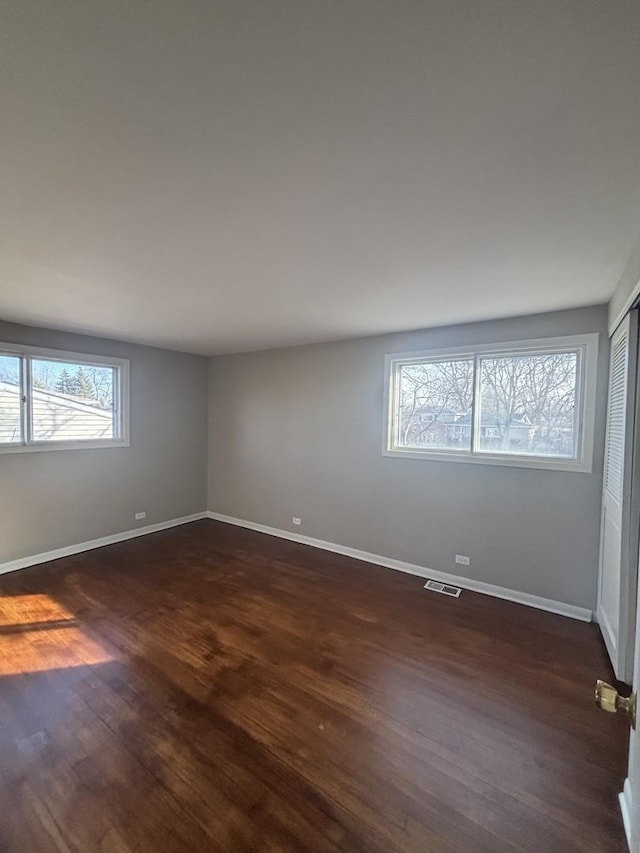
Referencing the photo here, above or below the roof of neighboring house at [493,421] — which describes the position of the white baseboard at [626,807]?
below

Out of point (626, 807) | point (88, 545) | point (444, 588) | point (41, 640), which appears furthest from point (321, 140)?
point (88, 545)

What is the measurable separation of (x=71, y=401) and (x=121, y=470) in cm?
99

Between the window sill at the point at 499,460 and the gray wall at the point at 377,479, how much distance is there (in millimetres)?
51

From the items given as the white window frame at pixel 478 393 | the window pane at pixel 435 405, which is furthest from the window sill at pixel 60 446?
the window pane at pixel 435 405

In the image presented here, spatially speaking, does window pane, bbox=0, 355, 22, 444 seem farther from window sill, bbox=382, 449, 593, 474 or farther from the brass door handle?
the brass door handle

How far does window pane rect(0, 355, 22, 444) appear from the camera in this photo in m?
3.55

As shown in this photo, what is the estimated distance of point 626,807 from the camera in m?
1.38

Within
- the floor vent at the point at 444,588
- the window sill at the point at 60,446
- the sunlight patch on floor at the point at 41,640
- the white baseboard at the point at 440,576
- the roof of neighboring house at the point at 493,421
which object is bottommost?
the floor vent at the point at 444,588

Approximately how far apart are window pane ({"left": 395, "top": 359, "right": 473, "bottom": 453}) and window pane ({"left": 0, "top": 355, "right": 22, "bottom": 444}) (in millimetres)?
3921

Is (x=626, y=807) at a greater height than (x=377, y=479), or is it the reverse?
(x=377, y=479)

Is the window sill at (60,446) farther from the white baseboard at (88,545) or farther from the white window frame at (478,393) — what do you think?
the white window frame at (478,393)

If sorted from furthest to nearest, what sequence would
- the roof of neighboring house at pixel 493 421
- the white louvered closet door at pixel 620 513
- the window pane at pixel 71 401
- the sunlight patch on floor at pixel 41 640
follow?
the window pane at pixel 71 401 → the roof of neighboring house at pixel 493 421 → the sunlight patch on floor at pixel 41 640 → the white louvered closet door at pixel 620 513

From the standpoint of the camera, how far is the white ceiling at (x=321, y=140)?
84cm

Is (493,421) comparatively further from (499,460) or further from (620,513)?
(620,513)
